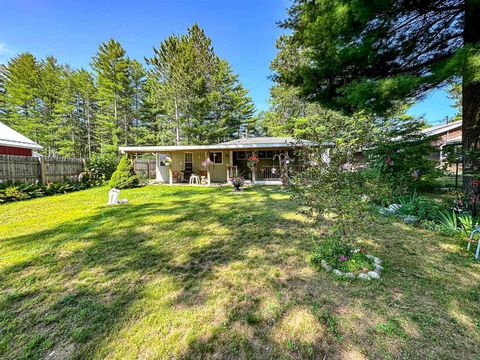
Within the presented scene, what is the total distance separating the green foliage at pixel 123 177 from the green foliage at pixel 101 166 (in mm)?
2316

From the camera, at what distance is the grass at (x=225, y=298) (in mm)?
1641

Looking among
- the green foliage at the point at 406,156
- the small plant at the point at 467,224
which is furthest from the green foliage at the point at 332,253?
the green foliage at the point at 406,156

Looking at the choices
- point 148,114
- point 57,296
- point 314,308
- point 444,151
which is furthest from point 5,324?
point 148,114

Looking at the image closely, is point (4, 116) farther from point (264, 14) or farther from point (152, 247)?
point (152, 247)

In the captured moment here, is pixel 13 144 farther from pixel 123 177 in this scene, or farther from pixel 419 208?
pixel 419 208

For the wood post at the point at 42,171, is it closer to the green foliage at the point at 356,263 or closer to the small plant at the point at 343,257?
the small plant at the point at 343,257

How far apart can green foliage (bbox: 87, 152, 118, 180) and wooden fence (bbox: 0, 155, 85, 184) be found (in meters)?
0.75

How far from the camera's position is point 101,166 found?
42.1 feet

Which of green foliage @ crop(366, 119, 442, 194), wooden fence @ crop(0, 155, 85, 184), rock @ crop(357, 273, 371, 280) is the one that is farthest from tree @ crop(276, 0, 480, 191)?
wooden fence @ crop(0, 155, 85, 184)

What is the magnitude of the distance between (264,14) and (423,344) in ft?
42.5

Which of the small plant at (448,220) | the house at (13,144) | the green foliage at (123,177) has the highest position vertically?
the house at (13,144)

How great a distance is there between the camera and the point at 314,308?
2.03 meters

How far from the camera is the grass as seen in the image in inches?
64.6

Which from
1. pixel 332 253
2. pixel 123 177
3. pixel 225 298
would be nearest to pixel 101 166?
pixel 123 177
